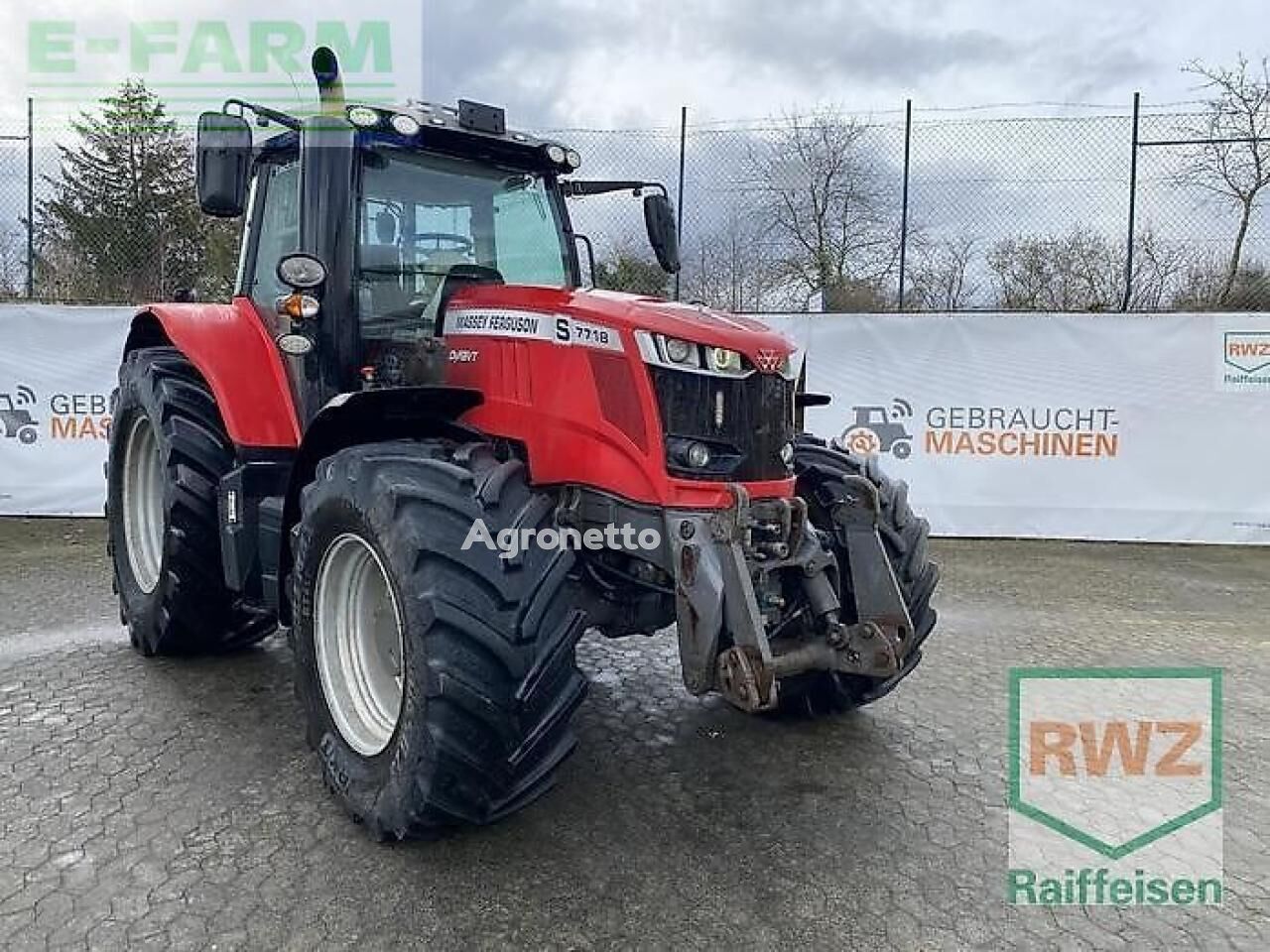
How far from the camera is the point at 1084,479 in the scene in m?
8.83

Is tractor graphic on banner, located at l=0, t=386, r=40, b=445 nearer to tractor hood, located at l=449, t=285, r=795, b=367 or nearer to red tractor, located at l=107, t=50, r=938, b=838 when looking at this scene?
red tractor, located at l=107, t=50, r=938, b=838

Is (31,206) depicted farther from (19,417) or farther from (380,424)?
(380,424)

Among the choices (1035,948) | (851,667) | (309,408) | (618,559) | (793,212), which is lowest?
(1035,948)

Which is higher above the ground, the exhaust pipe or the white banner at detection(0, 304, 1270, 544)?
the exhaust pipe

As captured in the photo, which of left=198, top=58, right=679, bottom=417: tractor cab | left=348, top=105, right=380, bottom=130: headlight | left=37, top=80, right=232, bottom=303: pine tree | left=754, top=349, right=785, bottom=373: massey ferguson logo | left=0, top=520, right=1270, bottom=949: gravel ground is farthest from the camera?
left=37, top=80, right=232, bottom=303: pine tree

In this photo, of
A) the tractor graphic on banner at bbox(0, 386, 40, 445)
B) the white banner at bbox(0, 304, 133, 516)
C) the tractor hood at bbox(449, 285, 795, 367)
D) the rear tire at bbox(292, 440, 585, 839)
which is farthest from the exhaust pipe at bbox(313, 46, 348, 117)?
the tractor graphic on banner at bbox(0, 386, 40, 445)

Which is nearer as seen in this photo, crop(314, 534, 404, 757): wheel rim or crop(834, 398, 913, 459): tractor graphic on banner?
crop(314, 534, 404, 757): wheel rim

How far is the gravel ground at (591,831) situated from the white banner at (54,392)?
4.29m

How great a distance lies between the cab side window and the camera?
431cm

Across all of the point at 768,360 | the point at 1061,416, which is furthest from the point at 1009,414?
the point at 768,360

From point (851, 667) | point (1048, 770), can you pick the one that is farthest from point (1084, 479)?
point (851, 667)

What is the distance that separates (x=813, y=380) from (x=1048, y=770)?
5551 millimetres

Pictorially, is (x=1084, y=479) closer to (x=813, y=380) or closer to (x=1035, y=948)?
(x=813, y=380)
